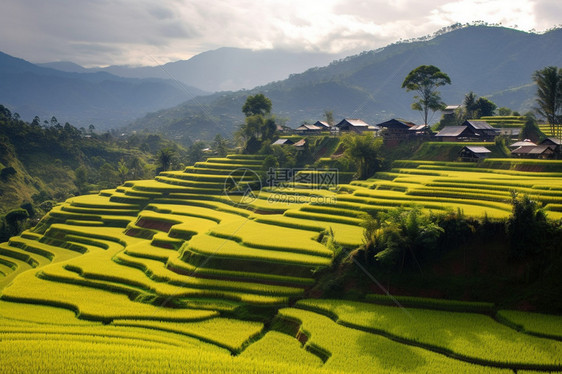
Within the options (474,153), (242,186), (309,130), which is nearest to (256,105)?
(309,130)

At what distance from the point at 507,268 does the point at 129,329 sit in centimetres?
1717

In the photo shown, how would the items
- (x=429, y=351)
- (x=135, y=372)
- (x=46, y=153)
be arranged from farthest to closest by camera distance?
(x=46, y=153), (x=429, y=351), (x=135, y=372)

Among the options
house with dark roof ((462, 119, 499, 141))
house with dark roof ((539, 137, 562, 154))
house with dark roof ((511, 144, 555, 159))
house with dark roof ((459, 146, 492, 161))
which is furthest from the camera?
house with dark roof ((462, 119, 499, 141))

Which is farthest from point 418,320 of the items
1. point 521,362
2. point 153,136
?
point 153,136

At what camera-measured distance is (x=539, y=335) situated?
49.2ft

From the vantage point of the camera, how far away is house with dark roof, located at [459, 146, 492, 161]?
36844 millimetres

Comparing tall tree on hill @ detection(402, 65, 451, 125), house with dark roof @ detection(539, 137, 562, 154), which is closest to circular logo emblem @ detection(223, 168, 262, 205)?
tall tree on hill @ detection(402, 65, 451, 125)

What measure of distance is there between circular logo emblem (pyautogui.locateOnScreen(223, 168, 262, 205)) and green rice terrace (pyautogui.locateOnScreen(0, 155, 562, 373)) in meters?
4.52

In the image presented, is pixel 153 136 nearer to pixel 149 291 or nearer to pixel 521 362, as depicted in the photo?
pixel 149 291

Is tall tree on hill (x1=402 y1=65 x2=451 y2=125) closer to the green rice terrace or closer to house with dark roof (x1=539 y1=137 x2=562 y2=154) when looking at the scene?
the green rice terrace

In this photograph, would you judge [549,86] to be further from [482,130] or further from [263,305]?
[263,305]

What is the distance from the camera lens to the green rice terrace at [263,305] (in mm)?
13781

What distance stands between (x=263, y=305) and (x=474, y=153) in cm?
2732

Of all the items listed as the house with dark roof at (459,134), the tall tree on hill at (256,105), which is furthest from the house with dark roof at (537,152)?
the tall tree on hill at (256,105)
